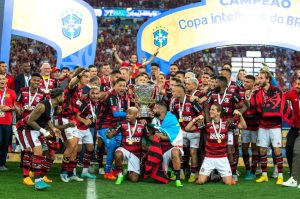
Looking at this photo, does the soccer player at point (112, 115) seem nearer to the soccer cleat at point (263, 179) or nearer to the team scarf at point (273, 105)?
the team scarf at point (273, 105)

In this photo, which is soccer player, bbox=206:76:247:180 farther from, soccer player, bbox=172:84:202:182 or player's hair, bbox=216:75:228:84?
soccer player, bbox=172:84:202:182

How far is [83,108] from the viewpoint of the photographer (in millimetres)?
10344

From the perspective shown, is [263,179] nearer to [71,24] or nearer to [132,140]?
[132,140]

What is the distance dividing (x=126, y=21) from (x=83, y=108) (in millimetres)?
28805

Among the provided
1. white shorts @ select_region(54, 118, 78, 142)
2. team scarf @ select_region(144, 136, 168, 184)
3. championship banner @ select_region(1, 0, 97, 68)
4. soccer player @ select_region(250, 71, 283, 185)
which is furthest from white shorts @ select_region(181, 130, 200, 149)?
championship banner @ select_region(1, 0, 97, 68)

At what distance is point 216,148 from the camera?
32.5 feet

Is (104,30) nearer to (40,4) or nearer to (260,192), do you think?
(40,4)

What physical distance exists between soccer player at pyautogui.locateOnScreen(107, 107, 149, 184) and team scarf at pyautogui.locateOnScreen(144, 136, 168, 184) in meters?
0.20

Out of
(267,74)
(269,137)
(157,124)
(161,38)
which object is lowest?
(269,137)

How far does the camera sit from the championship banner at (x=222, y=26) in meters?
14.8

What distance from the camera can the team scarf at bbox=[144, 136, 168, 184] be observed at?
32.0ft

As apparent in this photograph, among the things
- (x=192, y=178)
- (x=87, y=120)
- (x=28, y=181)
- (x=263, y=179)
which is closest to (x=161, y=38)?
(x=87, y=120)

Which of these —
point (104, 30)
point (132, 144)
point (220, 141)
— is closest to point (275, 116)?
point (220, 141)

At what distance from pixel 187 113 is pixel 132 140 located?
1117 millimetres
